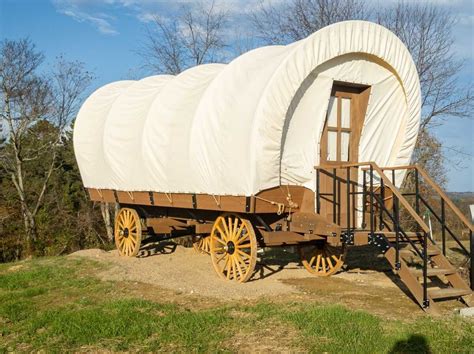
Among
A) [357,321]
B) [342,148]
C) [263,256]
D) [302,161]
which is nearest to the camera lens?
[357,321]

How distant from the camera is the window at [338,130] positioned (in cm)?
887

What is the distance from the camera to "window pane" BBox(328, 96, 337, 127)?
8867 millimetres

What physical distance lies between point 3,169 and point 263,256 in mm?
17525

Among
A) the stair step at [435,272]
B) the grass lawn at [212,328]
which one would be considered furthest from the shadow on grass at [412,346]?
the stair step at [435,272]

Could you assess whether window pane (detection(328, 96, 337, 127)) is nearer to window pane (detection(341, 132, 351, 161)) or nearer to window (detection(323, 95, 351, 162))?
window (detection(323, 95, 351, 162))

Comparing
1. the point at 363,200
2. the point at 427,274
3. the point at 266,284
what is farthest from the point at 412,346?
the point at 266,284

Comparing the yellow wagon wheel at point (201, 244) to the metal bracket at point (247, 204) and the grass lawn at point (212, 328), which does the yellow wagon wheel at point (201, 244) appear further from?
the grass lawn at point (212, 328)

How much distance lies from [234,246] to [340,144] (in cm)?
254

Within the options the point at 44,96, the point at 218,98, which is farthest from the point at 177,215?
the point at 44,96

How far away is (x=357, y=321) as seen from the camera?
20.0ft

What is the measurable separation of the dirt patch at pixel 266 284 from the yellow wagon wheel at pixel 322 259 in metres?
0.21

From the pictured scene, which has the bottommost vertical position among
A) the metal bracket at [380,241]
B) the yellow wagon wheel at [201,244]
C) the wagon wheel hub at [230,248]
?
the yellow wagon wheel at [201,244]

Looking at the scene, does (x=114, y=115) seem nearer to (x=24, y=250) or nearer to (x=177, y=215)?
(x=177, y=215)

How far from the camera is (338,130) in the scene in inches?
355
